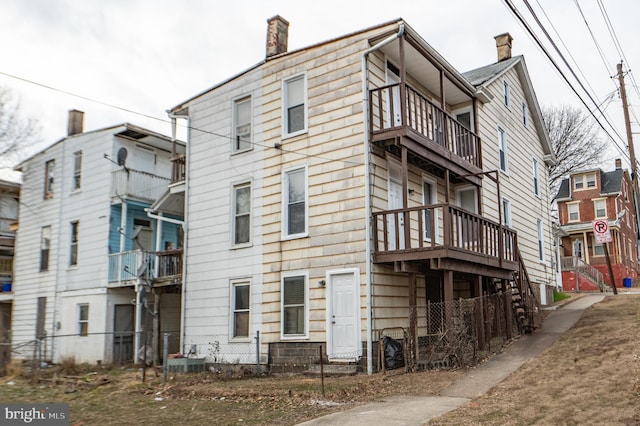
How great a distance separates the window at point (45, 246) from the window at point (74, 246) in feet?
5.33

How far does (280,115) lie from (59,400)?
9323 mm

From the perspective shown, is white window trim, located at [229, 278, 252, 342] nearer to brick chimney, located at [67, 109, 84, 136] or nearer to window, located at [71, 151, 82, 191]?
window, located at [71, 151, 82, 191]

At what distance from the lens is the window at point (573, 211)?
46.4 m

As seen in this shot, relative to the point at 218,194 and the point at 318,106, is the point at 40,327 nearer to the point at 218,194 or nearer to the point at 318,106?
the point at 218,194

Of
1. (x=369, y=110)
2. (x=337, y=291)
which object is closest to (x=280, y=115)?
(x=369, y=110)

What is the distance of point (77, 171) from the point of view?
24828 millimetres

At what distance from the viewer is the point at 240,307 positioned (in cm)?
1727

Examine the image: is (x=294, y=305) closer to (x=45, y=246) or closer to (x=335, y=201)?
(x=335, y=201)

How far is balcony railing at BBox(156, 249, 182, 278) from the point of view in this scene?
20.4 m

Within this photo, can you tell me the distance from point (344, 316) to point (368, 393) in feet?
11.8

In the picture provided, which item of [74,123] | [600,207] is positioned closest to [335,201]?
[74,123]

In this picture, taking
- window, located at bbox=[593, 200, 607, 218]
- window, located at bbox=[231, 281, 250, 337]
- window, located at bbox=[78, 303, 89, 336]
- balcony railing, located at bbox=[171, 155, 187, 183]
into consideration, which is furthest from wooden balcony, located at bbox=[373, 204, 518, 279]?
window, located at bbox=[593, 200, 607, 218]

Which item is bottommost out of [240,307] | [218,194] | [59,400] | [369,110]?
[59,400]

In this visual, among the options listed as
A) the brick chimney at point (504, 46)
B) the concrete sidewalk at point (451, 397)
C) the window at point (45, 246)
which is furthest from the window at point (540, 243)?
the window at point (45, 246)
